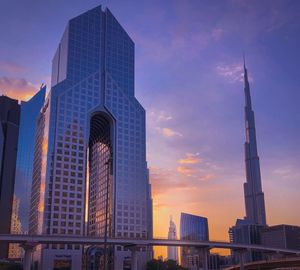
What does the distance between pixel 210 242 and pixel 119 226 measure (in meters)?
47.2

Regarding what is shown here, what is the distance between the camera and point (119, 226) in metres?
199

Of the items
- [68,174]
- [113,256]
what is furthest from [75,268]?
[68,174]

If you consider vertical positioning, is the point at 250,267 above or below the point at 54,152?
below

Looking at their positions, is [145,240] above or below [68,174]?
below

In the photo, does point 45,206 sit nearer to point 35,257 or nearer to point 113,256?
point 35,257

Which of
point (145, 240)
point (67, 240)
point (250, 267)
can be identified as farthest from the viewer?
point (250, 267)

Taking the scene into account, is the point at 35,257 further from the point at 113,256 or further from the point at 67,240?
the point at 67,240

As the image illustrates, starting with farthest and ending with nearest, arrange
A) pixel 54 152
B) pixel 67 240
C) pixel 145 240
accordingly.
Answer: pixel 54 152 → pixel 145 240 → pixel 67 240

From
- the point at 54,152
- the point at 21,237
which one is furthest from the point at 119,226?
the point at 21,237

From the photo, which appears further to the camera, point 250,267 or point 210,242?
point 250,267

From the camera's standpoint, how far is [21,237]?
423ft

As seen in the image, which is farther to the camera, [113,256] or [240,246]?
[113,256]

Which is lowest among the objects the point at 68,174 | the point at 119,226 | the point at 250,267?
the point at 250,267

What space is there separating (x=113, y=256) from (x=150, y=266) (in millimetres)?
19321
